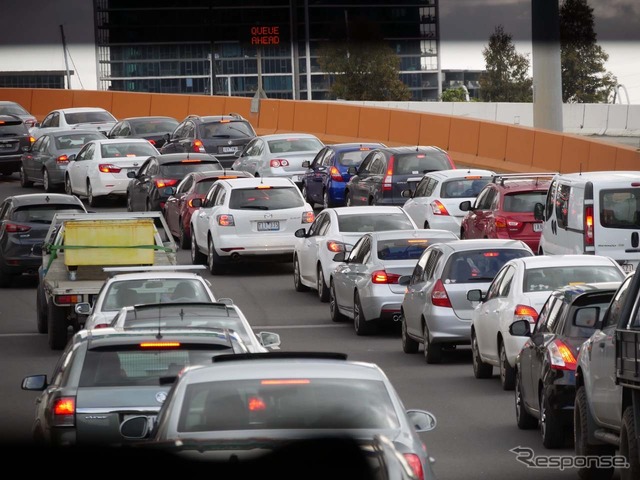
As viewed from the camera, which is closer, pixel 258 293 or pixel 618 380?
pixel 618 380

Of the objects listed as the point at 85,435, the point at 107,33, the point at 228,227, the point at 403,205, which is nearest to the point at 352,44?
the point at 107,33

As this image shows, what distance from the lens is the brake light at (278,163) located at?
3731 cm

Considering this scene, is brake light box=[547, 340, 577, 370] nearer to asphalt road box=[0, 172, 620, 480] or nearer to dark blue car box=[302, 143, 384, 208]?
asphalt road box=[0, 172, 620, 480]

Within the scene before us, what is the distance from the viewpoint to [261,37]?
181 inches

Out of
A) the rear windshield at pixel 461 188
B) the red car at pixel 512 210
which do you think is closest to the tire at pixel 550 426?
the red car at pixel 512 210

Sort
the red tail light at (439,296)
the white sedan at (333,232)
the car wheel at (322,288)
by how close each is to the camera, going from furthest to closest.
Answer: the car wheel at (322,288) < the white sedan at (333,232) < the red tail light at (439,296)

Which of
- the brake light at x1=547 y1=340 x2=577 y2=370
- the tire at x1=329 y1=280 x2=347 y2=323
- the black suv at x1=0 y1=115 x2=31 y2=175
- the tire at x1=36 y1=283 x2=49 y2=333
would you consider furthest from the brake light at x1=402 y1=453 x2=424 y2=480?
the black suv at x1=0 y1=115 x2=31 y2=175

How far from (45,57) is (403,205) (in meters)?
27.7

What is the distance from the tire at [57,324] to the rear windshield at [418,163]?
44.6ft

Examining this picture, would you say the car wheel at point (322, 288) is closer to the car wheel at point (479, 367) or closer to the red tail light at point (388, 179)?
the red tail light at point (388, 179)

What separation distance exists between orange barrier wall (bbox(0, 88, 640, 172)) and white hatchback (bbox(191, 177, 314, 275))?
997cm

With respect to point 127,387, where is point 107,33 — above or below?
above

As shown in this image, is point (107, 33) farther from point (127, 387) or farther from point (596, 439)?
point (596, 439)

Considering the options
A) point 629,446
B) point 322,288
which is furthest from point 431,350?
point 629,446
